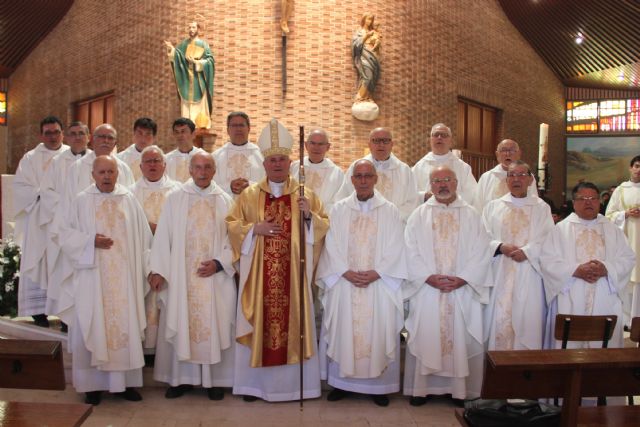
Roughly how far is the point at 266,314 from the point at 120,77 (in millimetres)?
8822

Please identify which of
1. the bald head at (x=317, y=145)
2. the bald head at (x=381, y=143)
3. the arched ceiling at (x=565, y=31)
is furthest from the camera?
the arched ceiling at (x=565, y=31)

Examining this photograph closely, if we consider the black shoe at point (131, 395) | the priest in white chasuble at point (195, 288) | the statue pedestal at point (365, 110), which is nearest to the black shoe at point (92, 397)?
the black shoe at point (131, 395)

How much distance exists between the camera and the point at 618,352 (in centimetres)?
279

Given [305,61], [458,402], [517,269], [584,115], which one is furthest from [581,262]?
[584,115]

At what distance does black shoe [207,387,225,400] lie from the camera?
4.61 meters

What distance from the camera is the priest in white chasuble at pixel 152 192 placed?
488 cm

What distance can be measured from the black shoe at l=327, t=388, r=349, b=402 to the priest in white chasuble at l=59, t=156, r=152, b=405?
141 centimetres

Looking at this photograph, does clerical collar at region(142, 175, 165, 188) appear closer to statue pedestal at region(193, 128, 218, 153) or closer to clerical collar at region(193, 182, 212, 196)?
clerical collar at region(193, 182, 212, 196)

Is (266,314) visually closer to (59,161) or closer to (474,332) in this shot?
(474,332)

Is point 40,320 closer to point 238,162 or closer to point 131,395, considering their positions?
point 131,395

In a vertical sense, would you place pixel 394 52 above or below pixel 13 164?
above

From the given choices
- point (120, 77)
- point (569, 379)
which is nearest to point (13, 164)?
point (120, 77)

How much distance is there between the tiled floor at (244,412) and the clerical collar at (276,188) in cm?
155

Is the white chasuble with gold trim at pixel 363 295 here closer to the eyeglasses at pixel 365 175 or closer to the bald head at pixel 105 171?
the eyeglasses at pixel 365 175
